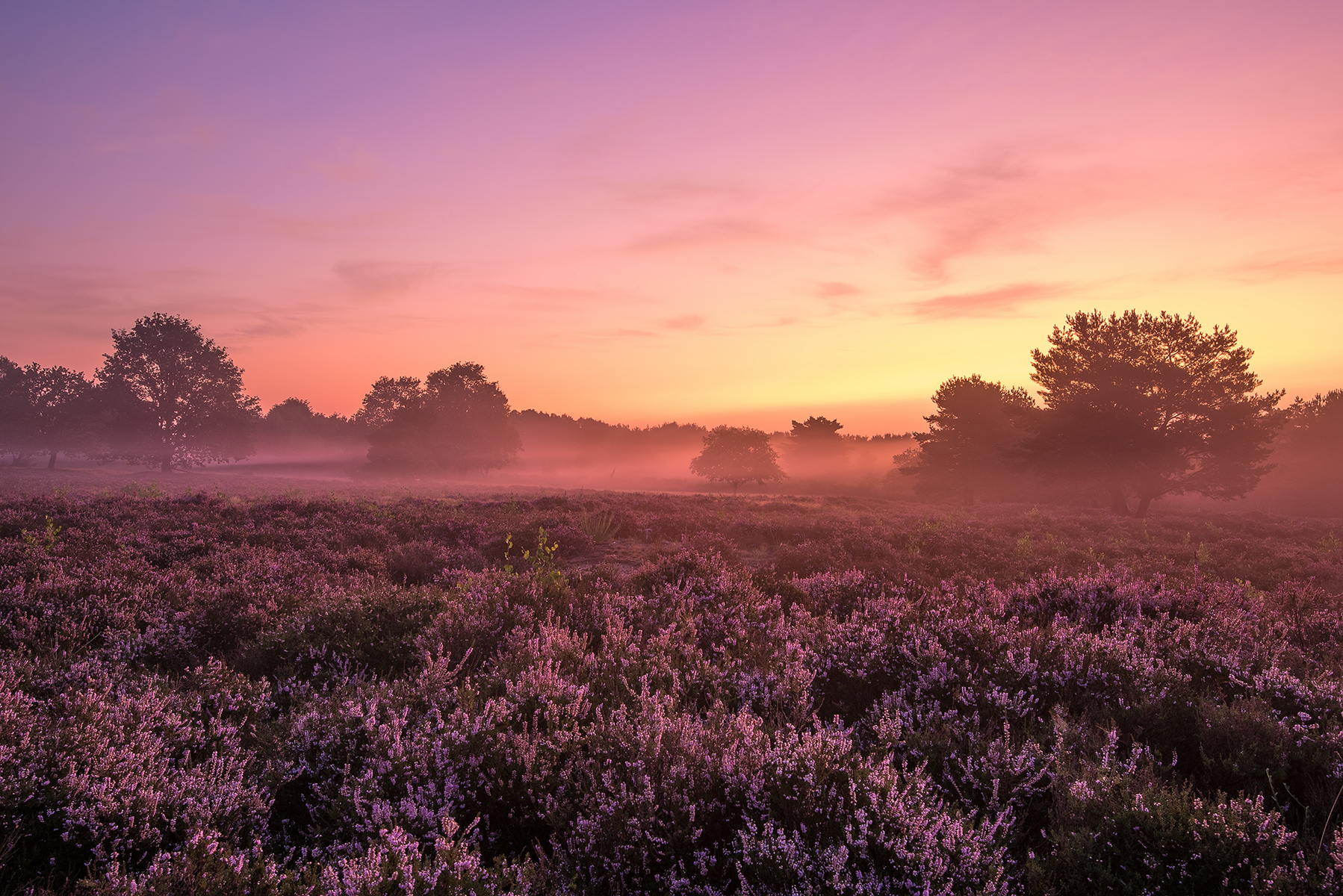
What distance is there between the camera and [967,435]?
40781 mm

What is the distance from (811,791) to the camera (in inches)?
101

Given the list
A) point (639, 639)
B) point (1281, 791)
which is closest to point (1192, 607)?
point (1281, 791)

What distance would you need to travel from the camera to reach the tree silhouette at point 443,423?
55250mm

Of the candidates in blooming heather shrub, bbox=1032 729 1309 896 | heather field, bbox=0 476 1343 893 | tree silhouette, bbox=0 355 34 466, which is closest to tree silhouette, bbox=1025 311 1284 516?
heather field, bbox=0 476 1343 893

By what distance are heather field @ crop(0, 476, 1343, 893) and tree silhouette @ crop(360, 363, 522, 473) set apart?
50.2 m

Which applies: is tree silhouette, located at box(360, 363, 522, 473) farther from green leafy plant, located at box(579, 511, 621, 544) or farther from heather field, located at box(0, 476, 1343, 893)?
heather field, located at box(0, 476, 1343, 893)

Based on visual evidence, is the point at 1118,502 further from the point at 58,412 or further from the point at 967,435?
the point at 58,412

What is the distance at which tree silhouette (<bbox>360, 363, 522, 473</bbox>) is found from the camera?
55.2 metres

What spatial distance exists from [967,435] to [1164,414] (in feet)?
44.0

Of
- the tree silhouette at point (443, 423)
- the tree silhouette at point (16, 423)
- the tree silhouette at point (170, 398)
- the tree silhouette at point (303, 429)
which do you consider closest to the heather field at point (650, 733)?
the tree silhouette at point (170, 398)

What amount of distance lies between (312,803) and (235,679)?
5.24 ft

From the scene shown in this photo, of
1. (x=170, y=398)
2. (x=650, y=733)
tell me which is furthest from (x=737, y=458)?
(x=650, y=733)

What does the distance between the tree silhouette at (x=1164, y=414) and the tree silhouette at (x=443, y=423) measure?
48.8 meters

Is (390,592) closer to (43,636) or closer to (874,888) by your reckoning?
(43,636)
